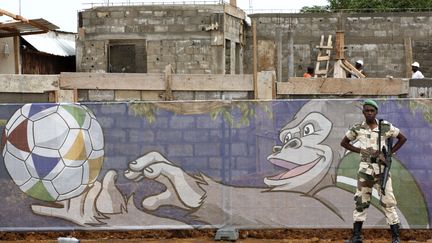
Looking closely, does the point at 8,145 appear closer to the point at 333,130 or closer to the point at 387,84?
the point at 333,130

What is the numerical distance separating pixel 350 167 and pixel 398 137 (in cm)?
92

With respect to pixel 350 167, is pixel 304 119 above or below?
above

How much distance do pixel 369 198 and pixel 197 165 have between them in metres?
2.19

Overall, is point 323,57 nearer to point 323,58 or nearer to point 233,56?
point 323,58

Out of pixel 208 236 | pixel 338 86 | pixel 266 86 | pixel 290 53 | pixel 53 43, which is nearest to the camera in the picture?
pixel 208 236

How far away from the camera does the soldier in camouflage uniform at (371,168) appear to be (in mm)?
8477

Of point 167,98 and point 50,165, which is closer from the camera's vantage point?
point 50,165

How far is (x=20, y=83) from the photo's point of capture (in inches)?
601

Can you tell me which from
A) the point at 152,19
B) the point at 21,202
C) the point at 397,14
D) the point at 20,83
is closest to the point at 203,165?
the point at 21,202

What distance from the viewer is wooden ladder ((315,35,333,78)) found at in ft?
72.7

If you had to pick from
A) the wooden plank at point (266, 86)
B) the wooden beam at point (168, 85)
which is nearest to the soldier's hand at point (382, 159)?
the wooden plank at point (266, 86)

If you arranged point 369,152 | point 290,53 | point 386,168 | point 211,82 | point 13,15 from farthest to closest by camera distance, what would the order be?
point 290,53, point 13,15, point 211,82, point 369,152, point 386,168

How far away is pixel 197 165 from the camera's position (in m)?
9.45

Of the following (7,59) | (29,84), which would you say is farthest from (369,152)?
(7,59)
